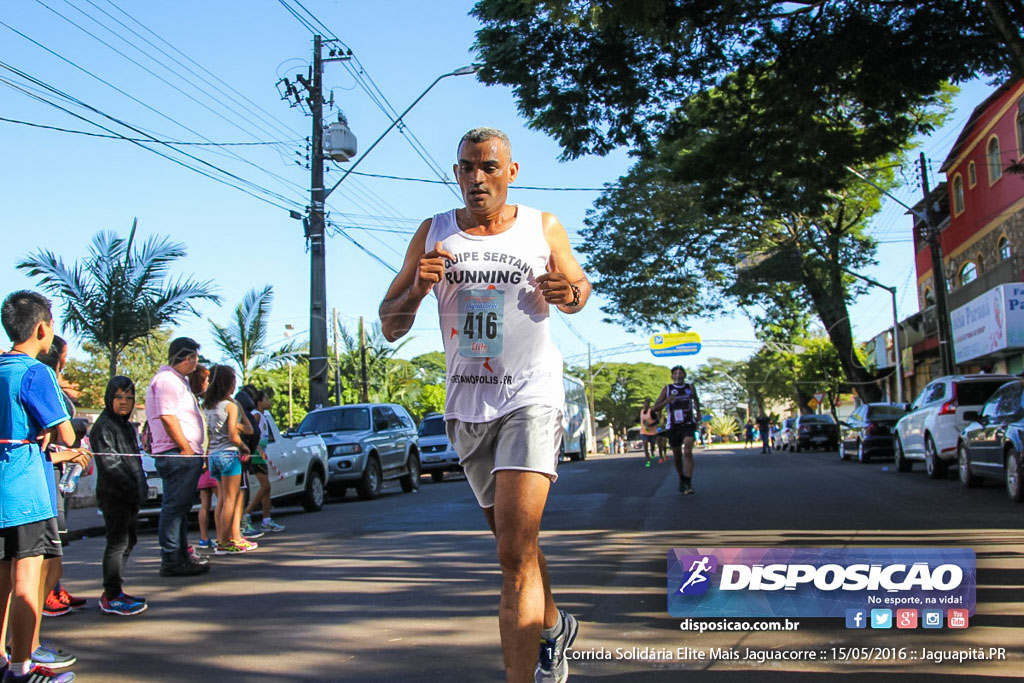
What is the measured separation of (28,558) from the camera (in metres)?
4.41

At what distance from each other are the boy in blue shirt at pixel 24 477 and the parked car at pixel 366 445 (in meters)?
11.2

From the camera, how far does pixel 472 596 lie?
20.4 ft

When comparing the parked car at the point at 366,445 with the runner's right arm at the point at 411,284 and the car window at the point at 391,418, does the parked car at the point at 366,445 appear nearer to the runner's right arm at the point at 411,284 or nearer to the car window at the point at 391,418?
the car window at the point at 391,418

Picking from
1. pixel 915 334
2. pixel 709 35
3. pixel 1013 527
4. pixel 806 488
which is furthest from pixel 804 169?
pixel 915 334

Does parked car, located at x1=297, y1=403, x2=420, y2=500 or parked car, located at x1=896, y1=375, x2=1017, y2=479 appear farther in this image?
parked car, located at x1=297, y1=403, x2=420, y2=500

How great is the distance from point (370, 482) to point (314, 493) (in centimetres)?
215

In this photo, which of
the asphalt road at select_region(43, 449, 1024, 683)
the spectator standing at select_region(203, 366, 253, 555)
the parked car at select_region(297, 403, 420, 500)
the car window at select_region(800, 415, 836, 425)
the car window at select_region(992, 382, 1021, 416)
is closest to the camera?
the asphalt road at select_region(43, 449, 1024, 683)

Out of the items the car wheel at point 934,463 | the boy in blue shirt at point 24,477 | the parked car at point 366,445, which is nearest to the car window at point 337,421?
the parked car at point 366,445

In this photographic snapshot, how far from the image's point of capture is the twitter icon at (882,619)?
15.2 ft

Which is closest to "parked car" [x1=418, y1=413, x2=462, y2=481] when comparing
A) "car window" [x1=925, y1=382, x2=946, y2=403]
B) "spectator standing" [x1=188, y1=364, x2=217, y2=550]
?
"car window" [x1=925, y1=382, x2=946, y2=403]

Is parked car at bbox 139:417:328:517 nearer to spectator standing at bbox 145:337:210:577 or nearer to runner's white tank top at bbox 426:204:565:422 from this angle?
spectator standing at bbox 145:337:210:577

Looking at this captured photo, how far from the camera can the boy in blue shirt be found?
435 centimetres

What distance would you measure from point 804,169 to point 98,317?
1028 cm

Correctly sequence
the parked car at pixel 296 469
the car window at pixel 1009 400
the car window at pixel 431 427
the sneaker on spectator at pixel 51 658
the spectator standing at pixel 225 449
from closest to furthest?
the sneaker on spectator at pixel 51 658
the spectator standing at pixel 225 449
the car window at pixel 1009 400
the parked car at pixel 296 469
the car window at pixel 431 427
